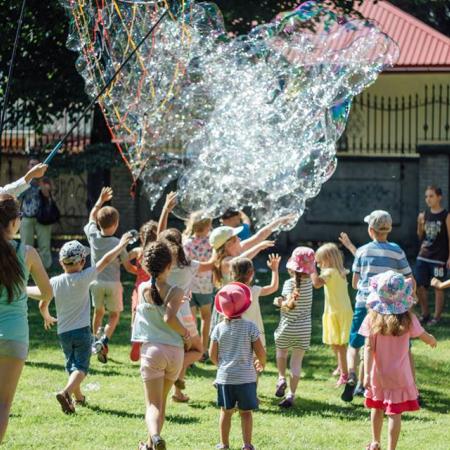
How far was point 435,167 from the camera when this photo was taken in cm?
1927

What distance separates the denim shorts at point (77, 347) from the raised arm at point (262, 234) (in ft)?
5.12

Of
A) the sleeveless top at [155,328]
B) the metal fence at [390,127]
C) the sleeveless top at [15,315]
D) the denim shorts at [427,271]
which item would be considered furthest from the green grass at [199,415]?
the metal fence at [390,127]

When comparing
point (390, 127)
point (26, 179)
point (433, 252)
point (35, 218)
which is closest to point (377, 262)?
point (26, 179)

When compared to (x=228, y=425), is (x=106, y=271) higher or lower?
higher

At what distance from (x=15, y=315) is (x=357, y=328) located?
11.5ft

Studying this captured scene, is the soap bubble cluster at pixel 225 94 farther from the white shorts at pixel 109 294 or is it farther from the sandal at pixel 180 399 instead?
the sandal at pixel 180 399

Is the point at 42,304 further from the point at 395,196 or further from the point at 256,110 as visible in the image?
the point at 395,196

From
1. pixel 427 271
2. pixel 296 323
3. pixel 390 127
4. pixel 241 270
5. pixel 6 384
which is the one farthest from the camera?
pixel 390 127

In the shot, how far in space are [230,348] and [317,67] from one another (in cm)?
385

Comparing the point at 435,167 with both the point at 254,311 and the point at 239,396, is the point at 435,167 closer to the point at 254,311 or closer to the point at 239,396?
the point at 254,311

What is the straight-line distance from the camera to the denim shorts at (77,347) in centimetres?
831

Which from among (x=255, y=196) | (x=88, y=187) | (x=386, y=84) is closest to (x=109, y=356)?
(x=255, y=196)

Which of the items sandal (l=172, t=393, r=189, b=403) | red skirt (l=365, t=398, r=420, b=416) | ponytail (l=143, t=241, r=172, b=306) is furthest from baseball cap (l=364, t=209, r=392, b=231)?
ponytail (l=143, t=241, r=172, b=306)

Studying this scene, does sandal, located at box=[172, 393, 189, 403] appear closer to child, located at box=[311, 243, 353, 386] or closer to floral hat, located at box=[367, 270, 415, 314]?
child, located at box=[311, 243, 353, 386]
